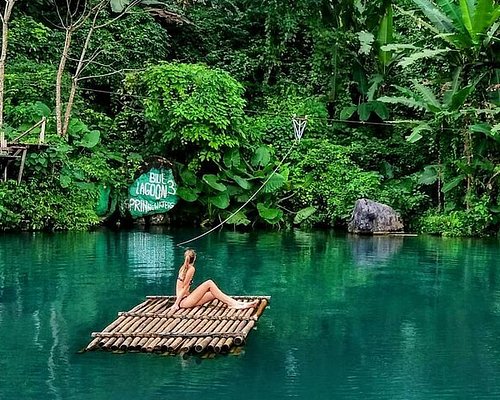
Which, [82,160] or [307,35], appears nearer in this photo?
[82,160]

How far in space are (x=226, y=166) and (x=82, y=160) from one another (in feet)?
11.8

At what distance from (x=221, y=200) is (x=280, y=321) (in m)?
10.5

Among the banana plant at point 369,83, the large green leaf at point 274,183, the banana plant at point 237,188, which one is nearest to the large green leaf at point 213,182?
the banana plant at point 237,188

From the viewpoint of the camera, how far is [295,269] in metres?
11.4

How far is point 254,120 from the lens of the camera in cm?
2027

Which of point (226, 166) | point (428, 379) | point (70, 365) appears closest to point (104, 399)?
point (70, 365)

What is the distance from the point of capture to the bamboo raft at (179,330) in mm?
5895

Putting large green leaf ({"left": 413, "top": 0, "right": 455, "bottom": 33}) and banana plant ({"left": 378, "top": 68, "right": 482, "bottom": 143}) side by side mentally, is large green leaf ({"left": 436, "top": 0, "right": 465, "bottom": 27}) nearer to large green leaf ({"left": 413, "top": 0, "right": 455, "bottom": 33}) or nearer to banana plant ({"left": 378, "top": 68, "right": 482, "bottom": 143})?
large green leaf ({"left": 413, "top": 0, "right": 455, "bottom": 33})

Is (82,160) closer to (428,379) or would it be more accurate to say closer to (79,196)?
(79,196)

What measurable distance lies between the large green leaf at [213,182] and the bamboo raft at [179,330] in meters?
10.9

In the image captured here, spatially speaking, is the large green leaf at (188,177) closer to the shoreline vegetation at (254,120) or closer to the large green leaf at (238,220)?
the shoreline vegetation at (254,120)

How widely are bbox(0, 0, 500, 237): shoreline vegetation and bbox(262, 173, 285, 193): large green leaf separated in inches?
2.3

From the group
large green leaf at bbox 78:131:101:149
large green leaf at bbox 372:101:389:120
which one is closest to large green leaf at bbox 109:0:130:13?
large green leaf at bbox 78:131:101:149

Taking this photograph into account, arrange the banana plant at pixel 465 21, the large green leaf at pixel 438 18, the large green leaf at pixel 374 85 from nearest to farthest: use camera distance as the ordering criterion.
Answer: the banana plant at pixel 465 21, the large green leaf at pixel 438 18, the large green leaf at pixel 374 85
